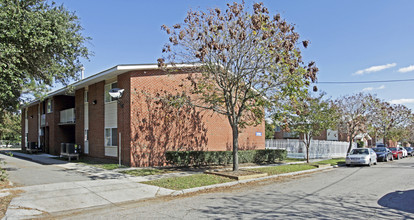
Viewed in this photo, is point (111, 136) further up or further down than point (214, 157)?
further up

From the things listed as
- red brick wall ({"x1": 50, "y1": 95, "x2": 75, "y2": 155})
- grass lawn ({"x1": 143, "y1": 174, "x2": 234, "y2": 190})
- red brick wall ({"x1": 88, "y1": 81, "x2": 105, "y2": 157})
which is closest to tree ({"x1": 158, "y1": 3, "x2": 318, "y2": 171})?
grass lawn ({"x1": 143, "y1": 174, "x2": 234, "y2": 190})

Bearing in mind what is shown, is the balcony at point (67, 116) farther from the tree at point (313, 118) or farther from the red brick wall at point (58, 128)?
the tree at point (313, 118)

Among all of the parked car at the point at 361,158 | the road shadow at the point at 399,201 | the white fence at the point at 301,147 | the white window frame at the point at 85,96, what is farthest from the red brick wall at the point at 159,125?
the white fence at the point at 301,147

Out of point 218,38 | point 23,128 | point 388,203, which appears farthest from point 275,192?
point 23,128

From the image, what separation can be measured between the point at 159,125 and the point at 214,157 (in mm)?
3915

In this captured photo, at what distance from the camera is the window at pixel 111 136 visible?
60.9 feet

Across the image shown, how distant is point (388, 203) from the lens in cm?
830

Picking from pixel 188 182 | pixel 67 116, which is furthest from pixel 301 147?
pixel 67 116

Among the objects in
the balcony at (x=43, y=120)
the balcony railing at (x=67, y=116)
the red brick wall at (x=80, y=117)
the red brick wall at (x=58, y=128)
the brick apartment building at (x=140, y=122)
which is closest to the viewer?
the brick apartment building at (x=140, y=122)

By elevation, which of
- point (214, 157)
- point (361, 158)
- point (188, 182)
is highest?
point (214, 157)

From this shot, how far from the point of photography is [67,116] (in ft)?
82.3

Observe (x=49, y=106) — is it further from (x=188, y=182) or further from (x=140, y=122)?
(x=188, y=182)

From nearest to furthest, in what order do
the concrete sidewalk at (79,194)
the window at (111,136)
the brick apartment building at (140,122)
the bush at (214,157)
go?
1. the concrete sidewalk at (79,194)
2. the brick apartment building at (140,122)
3. the bush at (214,157)
4. the window at (111,136)

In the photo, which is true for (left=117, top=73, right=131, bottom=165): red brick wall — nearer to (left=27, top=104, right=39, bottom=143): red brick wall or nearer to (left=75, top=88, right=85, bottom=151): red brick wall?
(left=75, top=88, right=85, bottom=151): red brick wall
